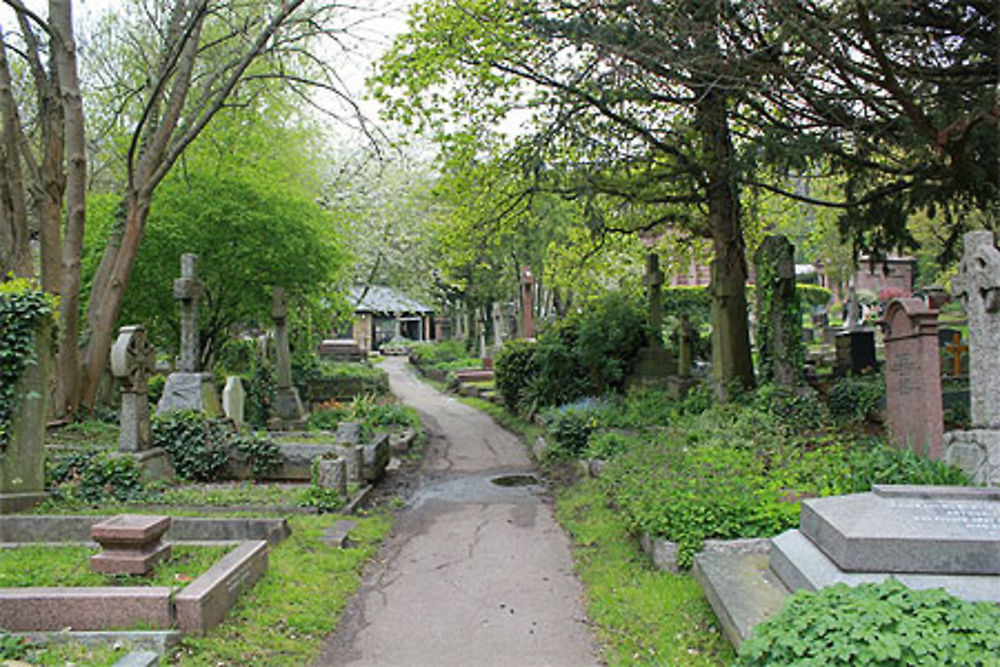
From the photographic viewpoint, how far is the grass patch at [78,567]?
5004 mm

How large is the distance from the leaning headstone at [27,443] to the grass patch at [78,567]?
6.48 feet

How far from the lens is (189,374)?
35.9ft

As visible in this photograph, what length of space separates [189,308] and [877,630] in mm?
10466

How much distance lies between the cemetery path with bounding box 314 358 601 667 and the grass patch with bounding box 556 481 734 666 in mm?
157

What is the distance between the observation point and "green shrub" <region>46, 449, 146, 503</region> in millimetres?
8047

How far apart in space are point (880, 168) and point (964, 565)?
6.89 metres

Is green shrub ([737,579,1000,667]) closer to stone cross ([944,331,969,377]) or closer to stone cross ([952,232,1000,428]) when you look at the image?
stone cross ([952,232,1000,428])

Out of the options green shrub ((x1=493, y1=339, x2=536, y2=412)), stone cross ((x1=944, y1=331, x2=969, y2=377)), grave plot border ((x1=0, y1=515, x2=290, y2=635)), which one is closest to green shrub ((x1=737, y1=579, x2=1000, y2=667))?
Result: grave plot border ((x1=0, y1=515, x2=290, y2=635))

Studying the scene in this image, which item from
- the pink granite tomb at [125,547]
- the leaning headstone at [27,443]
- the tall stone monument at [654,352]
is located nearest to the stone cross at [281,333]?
the leaning headstone at [27,443]

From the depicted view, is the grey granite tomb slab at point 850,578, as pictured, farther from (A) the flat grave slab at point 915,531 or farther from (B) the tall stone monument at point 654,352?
(B) the tall stone monument at point 654,352

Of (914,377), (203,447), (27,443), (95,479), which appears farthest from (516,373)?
(27,443)

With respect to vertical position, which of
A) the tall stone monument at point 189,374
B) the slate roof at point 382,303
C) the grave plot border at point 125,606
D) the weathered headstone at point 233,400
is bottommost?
the grave plot border at point 125,606

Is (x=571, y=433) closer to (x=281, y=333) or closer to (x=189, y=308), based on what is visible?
(x=189, y=308)

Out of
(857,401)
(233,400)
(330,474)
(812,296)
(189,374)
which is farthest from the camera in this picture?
(812,296)
